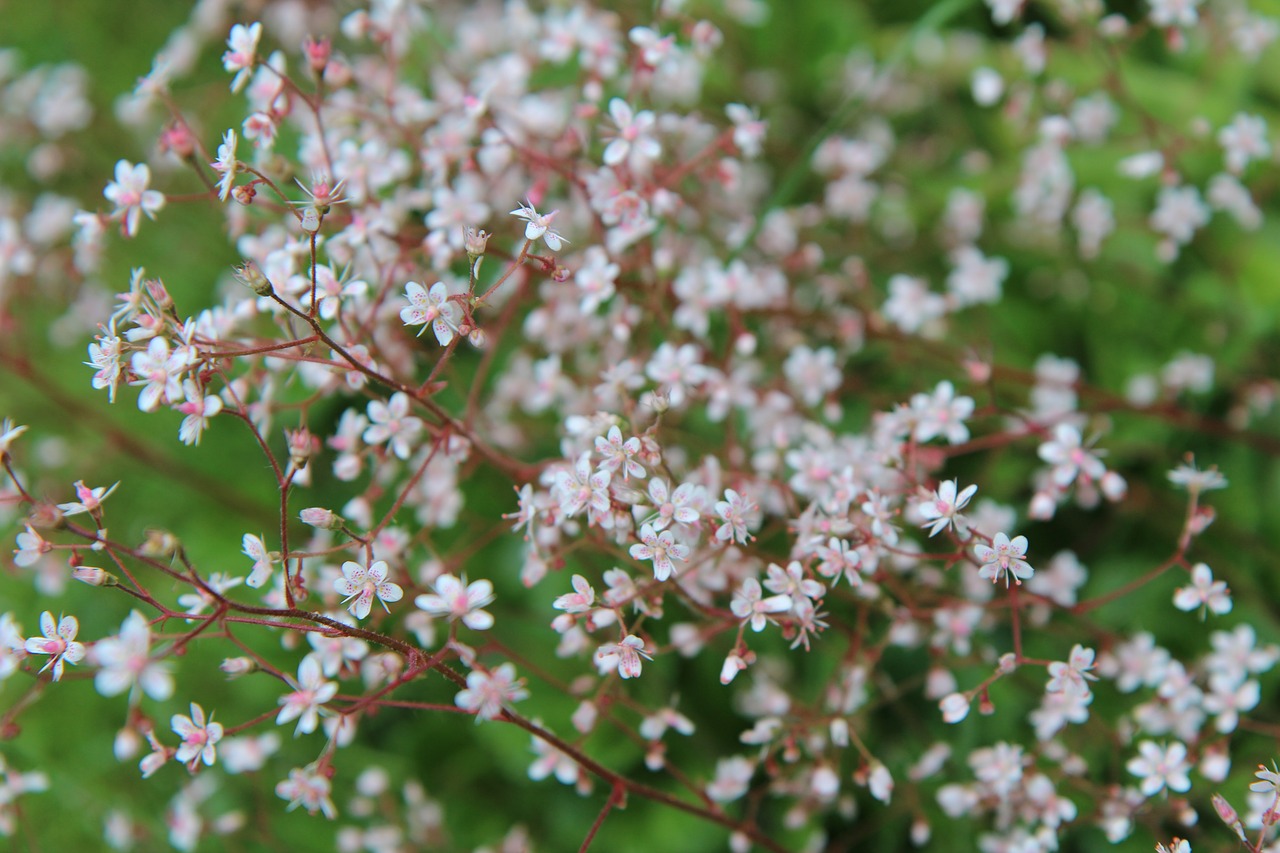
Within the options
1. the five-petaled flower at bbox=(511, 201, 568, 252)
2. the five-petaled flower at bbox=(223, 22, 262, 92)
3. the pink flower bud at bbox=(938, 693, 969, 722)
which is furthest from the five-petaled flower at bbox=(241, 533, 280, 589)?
the pink flower bud at bbox=(938, 693, 969, 722)

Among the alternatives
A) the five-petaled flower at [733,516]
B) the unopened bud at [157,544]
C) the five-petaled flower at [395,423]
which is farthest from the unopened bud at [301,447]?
the five-petaled flower at [733,516]

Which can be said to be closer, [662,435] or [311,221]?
[311,221]

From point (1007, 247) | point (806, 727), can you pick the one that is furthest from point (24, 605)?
point (1007, 247)

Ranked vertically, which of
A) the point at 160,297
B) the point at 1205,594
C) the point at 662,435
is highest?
the point at 160,297

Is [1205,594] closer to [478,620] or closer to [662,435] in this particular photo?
[662,435]

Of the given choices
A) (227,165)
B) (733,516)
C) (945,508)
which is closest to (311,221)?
(227,165)

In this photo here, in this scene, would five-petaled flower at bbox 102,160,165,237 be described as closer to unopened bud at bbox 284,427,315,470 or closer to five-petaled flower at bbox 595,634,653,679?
unopened bud at bbox 284,427,315,470

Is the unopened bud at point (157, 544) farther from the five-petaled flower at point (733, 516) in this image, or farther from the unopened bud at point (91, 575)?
the five-petaled flower at point (733, 516)
